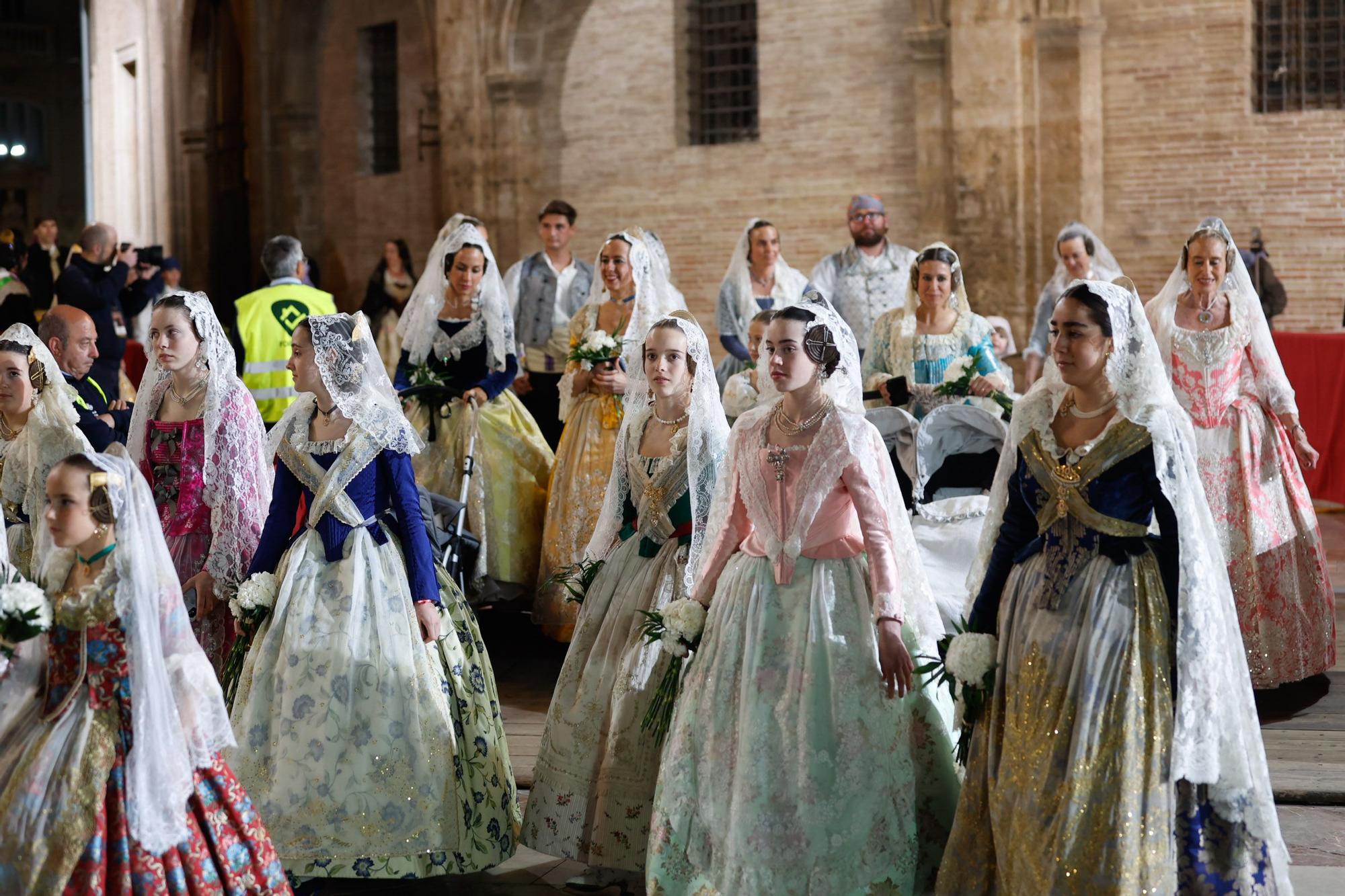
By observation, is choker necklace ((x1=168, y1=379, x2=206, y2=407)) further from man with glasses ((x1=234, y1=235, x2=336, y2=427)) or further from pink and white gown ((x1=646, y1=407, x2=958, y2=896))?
man with glasses ((x1=234, y1=235, x2=336, y2=427))

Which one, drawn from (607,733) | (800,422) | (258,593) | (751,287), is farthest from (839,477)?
(751,287)

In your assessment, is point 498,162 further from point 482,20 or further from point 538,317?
point 538,317

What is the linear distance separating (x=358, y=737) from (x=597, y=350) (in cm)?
329

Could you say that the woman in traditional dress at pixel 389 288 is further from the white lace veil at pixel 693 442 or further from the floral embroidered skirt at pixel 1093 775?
the floral embroidered skirt at pixel 1093 775

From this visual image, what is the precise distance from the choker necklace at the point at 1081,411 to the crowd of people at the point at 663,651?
1 cm

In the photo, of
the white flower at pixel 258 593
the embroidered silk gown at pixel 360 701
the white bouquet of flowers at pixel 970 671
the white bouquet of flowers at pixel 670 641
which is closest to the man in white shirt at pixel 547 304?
the embroidered silk gown at pixel 360 701

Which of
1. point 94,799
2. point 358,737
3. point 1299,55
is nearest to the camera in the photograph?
point 94,799

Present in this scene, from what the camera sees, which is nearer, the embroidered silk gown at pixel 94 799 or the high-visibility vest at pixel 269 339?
the embroidered silk gown at pixel 94 799

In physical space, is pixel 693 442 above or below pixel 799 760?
above

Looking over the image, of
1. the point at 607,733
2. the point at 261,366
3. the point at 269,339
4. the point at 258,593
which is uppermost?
the point at 269,339

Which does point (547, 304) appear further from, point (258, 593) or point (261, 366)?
point (258, 593)

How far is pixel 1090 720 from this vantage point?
3.76 m

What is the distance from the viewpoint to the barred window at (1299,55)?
12.8 metres

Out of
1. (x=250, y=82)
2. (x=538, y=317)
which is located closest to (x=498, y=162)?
(x=250, y=82)
